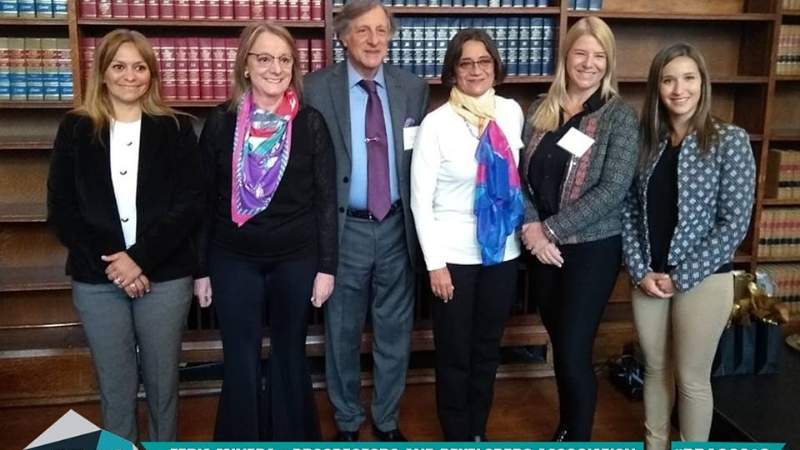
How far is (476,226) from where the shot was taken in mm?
2158

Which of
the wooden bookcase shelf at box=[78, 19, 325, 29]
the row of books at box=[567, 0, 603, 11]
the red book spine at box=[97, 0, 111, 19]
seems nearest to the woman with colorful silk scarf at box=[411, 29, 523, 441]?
the wooden bookcase shelf at box=[78, 19, 325, 29]

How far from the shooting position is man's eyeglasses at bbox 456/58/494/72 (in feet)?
6.95

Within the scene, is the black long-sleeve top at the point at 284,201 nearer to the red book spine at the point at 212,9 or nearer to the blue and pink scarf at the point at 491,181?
the blue and pink scarf at the point at 491,181

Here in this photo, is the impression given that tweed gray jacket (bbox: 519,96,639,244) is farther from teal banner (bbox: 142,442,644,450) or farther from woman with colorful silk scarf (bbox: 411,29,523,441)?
teal banner (bbox: 142,442,644,450)

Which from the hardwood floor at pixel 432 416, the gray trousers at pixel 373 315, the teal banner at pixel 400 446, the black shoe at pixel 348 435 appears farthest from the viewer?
the hardwood floor at pixel 432 416

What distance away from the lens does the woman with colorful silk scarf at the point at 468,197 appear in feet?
6.98

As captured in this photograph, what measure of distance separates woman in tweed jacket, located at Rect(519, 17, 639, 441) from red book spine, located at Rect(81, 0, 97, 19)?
6.10 feet

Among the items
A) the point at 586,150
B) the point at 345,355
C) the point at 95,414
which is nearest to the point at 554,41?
the point at 586,150

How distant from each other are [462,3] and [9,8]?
1878mm

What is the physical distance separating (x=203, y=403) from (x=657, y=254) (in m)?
1.98

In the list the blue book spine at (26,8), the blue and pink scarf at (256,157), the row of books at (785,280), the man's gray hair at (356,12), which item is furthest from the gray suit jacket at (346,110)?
the row of books at (785,280)

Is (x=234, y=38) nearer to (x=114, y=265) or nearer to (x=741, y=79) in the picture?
(x=114, y=265)

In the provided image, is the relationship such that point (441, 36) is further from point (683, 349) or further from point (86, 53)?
point (683, 349)

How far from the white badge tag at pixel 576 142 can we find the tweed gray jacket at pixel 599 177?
0.04ft
